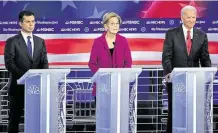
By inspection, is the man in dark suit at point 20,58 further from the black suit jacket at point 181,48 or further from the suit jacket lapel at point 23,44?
the black suit jacket at point 181,48

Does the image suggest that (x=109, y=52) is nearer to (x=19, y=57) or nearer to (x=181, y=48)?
(x=181, y=48)

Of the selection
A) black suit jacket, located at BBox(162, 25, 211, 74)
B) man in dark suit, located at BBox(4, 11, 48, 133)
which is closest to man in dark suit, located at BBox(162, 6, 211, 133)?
black suit jacket, located at BBox(162, 25, 211, 74)

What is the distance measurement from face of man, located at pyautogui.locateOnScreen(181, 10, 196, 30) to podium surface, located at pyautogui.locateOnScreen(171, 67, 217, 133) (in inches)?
54.1

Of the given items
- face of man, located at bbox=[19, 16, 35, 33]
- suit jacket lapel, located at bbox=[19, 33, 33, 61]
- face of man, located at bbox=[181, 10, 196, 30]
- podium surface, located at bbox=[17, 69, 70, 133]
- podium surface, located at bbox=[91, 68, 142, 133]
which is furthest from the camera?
suit jacket lapel, located at bbox=[19, 33, 33, 61]

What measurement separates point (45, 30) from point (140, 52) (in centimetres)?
127

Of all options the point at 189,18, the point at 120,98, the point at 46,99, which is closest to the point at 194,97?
the point at 120,98

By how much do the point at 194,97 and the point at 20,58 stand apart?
2.37 meters

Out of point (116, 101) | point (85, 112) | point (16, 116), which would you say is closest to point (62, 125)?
point (116, 101)

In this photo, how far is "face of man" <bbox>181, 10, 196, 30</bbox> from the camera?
8930mm

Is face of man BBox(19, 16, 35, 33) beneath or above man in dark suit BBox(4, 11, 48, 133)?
above

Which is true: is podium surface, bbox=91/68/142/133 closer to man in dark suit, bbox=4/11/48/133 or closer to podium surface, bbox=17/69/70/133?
podium surface, bbox=17/69/70/133

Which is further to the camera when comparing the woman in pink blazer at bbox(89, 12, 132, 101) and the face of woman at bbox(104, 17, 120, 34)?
the woman in pink blazer at bbox(89, 12, 132, 101)

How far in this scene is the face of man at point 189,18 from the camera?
8930 millimetres

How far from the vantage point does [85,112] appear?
11734 mm
